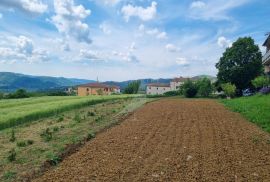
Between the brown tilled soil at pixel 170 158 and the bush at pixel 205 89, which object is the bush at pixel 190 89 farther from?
the brown tilled soil at pixel 170 158

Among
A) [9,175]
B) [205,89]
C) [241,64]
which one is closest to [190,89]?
[205,89]

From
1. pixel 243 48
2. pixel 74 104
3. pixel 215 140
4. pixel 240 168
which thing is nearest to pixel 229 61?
pixel 243 48

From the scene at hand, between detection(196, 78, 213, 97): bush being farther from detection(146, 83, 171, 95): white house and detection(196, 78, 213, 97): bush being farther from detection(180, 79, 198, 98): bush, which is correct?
detection(146, 83, 171, 95): white house

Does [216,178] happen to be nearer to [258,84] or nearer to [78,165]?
[78,165]

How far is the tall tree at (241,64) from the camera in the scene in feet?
193

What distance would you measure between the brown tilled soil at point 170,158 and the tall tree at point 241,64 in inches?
1801

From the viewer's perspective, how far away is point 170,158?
9.98 meters


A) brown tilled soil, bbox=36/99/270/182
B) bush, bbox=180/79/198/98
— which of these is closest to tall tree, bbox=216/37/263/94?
bush, bbox=180/79/198/98

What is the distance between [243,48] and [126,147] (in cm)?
5281

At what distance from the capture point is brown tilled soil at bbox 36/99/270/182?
8320mm

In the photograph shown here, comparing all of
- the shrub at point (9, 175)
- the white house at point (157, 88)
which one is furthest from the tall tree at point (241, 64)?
the white house at point (157, 88)

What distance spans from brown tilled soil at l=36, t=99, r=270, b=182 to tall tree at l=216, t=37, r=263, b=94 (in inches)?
1801

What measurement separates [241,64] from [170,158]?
5283cm

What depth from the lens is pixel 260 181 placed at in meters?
7.96
